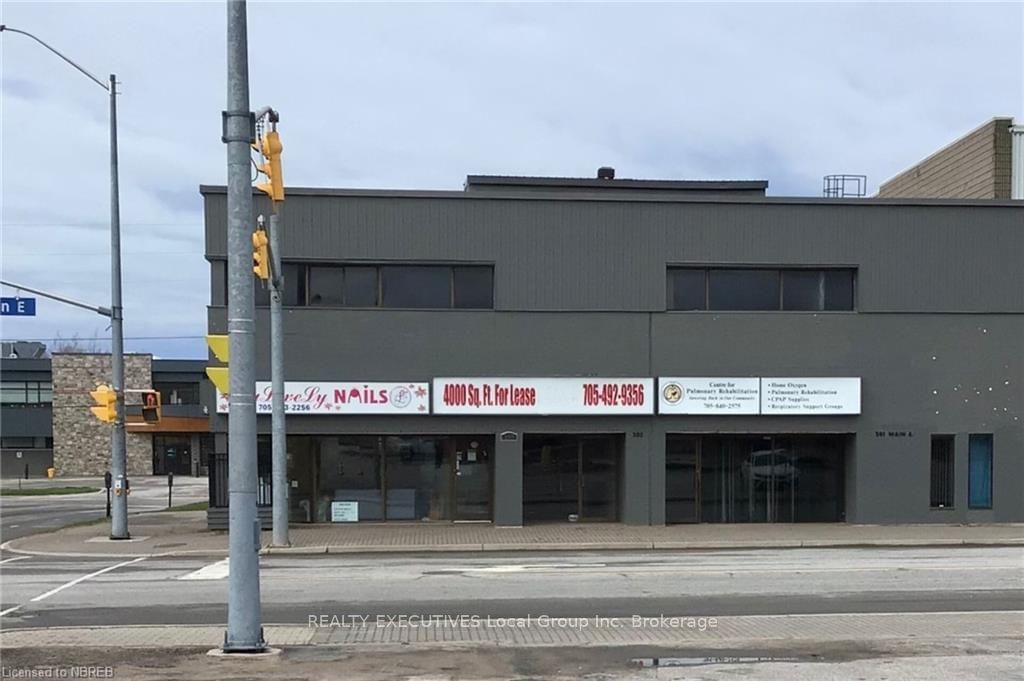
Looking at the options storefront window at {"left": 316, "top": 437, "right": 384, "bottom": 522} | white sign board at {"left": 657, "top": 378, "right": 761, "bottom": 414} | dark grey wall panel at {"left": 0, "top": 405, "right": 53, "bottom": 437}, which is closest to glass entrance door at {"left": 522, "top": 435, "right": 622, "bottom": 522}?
white sign board at {"left": 657, "top": 378, "right": 761, "bottom": 414}

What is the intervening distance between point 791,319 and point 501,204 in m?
7.81

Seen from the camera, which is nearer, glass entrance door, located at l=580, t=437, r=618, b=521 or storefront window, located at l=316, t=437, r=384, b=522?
storefront window, located at l=316, t=437, r=384, b=522

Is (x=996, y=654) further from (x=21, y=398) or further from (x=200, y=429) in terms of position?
(x=21, y=398)

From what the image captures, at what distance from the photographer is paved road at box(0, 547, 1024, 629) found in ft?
39.9

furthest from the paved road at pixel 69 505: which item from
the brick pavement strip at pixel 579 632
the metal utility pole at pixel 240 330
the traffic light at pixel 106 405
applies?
the metal utility pole at pixel 240 330

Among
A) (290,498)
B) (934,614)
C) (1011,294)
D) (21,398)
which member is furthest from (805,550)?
(21,398)

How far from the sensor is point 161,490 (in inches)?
1913

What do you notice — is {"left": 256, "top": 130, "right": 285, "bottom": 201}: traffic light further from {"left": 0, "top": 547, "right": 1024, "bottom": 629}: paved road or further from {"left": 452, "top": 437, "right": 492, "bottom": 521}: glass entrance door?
{"left": 452, "top": 437, "right": 492, "bottom": 521}: glass entrance door

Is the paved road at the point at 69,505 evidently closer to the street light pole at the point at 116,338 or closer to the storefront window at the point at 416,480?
the street light pole at the point at 116,338

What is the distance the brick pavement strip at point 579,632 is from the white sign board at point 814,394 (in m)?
12.8

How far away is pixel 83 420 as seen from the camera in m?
63.0

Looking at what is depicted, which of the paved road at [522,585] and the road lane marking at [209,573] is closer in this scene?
the paved road at [522,585]

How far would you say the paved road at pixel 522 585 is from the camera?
12.2 m

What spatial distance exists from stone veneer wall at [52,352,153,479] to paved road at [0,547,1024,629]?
4669 cm
